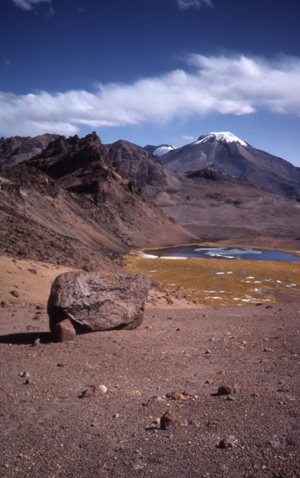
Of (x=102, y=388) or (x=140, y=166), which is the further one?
(x=140, y=166)

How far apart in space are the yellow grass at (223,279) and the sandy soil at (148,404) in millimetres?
14920

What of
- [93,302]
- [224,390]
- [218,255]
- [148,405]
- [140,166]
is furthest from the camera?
[140,166]

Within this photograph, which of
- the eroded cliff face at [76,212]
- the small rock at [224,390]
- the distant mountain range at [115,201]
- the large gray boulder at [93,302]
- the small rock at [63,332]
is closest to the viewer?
the small rock at [224,390]

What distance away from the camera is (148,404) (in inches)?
210

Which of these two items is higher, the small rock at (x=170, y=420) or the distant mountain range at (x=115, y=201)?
the distant mountain range at (x=115, y=201)

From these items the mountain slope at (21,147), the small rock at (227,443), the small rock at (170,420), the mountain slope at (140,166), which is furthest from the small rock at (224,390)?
the mountain slope at (140,166)

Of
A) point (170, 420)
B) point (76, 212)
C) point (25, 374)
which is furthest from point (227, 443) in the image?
point (76, 212)

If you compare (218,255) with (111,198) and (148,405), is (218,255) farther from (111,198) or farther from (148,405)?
(148,405)

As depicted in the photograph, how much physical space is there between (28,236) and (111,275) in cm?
1430

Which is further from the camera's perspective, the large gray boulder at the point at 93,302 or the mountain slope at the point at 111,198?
the mountain slope at the point at 111,198

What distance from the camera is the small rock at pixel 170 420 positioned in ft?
→ 15.3

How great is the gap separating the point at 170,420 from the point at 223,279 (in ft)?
94.9

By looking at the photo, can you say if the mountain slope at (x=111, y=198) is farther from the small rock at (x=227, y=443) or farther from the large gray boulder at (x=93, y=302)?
the small rock at (x=227, y=443)

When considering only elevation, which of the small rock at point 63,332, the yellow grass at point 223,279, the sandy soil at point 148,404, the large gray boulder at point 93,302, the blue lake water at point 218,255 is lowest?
the yellow grass at point 223,279
